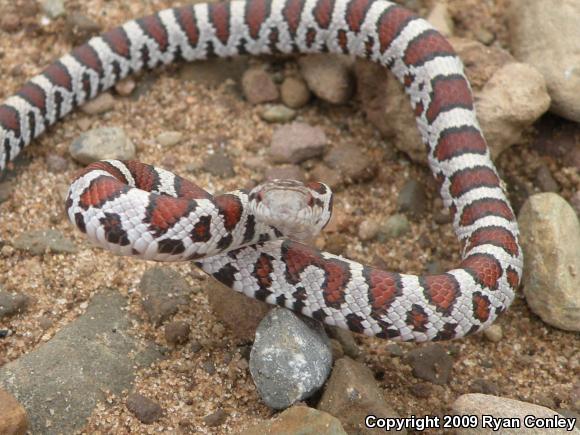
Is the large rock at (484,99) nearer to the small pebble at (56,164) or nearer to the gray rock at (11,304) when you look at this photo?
the small pebble at (56,164)

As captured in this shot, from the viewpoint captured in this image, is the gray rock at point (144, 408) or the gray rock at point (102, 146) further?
the gray rock at point (102, 146)

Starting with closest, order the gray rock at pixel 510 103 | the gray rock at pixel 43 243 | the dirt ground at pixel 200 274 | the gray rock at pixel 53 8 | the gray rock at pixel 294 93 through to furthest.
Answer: the dirt ground at pixel 200 274
the gray rock at pixel 43 243
the gray rock at pixel 510 103
the gray rock at pixel 294 93
the gray rock at pixel 53 8

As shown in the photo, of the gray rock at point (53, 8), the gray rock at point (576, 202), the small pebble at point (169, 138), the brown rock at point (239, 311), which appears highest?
the gray rock at point (53, 8)

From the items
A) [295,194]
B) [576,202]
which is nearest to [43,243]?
[295,194]

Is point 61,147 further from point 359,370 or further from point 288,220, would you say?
point 359,370

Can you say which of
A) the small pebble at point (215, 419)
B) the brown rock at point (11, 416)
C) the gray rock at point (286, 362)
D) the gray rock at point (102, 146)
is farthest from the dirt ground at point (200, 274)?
the brown rock at point (11, 416)

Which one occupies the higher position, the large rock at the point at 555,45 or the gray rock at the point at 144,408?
the large rock at the point at 555,45

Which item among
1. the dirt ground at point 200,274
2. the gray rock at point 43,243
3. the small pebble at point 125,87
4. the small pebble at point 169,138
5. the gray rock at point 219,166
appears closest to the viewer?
the dirt ground at point 200,274
